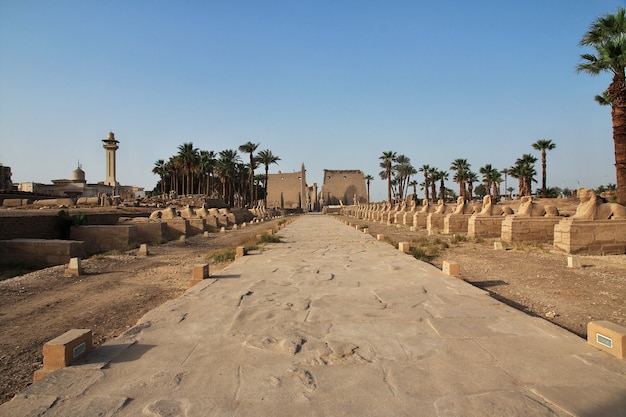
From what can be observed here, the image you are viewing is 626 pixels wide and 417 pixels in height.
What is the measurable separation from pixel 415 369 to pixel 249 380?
1.11 meters

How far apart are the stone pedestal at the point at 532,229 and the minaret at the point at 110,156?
2628 inches

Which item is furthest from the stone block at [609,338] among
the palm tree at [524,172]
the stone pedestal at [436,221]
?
the palm tree at [524,172]

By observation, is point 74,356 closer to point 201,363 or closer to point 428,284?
point 201,363

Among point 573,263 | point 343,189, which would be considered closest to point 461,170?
point 343,189

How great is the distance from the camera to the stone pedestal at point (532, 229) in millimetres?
11844

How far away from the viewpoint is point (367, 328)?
3.40 meters

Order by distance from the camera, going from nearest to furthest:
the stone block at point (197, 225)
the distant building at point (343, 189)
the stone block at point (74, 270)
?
the stone block at point (74, 270)
the stone block at point (197, 225)
the distant building at point (343, 189)

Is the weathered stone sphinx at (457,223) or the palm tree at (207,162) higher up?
the palm tree at (207,162)

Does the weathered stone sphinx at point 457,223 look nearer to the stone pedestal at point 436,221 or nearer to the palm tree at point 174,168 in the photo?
the stone pedestal at point 436,221

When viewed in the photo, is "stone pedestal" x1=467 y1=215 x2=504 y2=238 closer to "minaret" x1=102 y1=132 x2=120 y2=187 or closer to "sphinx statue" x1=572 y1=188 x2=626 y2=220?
"sphinx statue" x1=572 y1=188 x2=626 y2=220

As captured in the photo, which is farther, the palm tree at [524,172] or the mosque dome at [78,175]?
the mosque dome at [78,175]

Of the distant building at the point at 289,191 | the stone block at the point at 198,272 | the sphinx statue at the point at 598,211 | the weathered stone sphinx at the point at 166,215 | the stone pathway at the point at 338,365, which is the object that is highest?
the distant building at the point at 289,191

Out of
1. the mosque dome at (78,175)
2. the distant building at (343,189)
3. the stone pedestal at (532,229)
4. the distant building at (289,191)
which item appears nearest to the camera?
the stone pedestal at (532,229)

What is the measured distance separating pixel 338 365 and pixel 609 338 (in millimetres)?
1999
